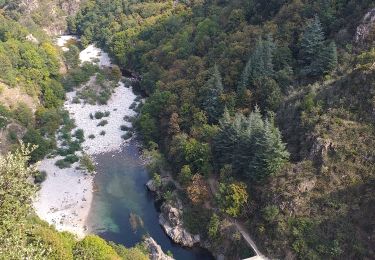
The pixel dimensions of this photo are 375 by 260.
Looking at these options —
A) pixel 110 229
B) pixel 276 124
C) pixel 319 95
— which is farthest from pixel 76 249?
pixel 319 95

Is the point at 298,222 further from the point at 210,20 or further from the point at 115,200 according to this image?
the point at 210,20

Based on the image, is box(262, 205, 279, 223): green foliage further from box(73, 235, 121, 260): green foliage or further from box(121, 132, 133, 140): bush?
box(121, 132, 133, 140): bush

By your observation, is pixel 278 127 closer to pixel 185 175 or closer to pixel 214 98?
pixel 214 98

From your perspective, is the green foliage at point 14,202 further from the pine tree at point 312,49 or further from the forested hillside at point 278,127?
the pine tree at point 312,49

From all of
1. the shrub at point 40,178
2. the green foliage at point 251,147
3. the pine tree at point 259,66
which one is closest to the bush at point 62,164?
the shrub at point 40,178

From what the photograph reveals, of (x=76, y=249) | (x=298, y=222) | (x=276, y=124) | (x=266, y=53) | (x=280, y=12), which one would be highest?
(x=280, y=12)

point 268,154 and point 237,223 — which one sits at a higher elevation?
point 268,154

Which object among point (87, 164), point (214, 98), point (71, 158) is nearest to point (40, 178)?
point (71, 158)
